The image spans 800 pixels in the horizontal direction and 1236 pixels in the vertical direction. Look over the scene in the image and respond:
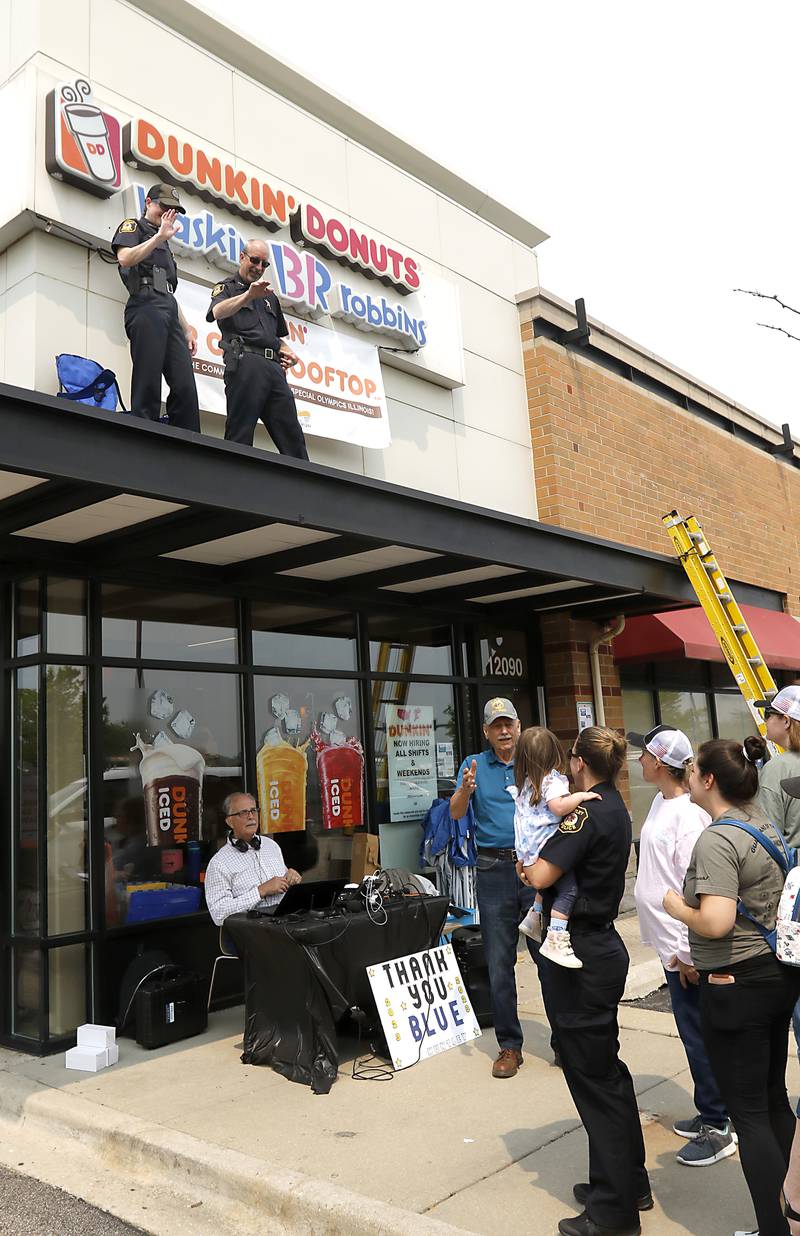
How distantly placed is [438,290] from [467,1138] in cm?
793

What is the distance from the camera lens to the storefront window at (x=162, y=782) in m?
6.97

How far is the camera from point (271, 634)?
814 centimetres

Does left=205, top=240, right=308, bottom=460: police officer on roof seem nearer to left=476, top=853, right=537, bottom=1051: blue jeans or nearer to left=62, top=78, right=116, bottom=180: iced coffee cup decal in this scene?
left=62, top=78, right=116, bottom=180: iced coffee cup decal

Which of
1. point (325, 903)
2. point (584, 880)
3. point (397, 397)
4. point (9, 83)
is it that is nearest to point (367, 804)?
point (325, 903)

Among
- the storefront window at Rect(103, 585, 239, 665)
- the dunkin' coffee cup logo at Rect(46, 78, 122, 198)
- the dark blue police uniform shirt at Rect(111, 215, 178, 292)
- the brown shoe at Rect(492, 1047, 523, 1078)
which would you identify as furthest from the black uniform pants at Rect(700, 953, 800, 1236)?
the dunkin' coffee cup logo at Rect(46, 78, 122, 198)

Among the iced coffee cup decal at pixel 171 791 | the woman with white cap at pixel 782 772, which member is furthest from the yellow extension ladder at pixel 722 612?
the iced coffee cup decal at pixel 171 791

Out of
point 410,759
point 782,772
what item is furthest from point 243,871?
point 782,772

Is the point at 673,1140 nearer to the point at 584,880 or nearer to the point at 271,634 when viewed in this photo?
the point at 584,880

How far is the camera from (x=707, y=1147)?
4.29 m

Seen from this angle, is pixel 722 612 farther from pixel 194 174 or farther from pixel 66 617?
pixel 194 174

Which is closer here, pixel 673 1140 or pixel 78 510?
pixel 673 1140

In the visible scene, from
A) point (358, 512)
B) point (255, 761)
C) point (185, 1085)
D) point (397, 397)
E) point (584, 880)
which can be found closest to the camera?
point (584, 880)

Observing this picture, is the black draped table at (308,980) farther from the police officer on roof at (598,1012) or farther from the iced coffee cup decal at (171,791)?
the police officer on roof at (598,1012)

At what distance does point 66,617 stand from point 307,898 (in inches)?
99.9
